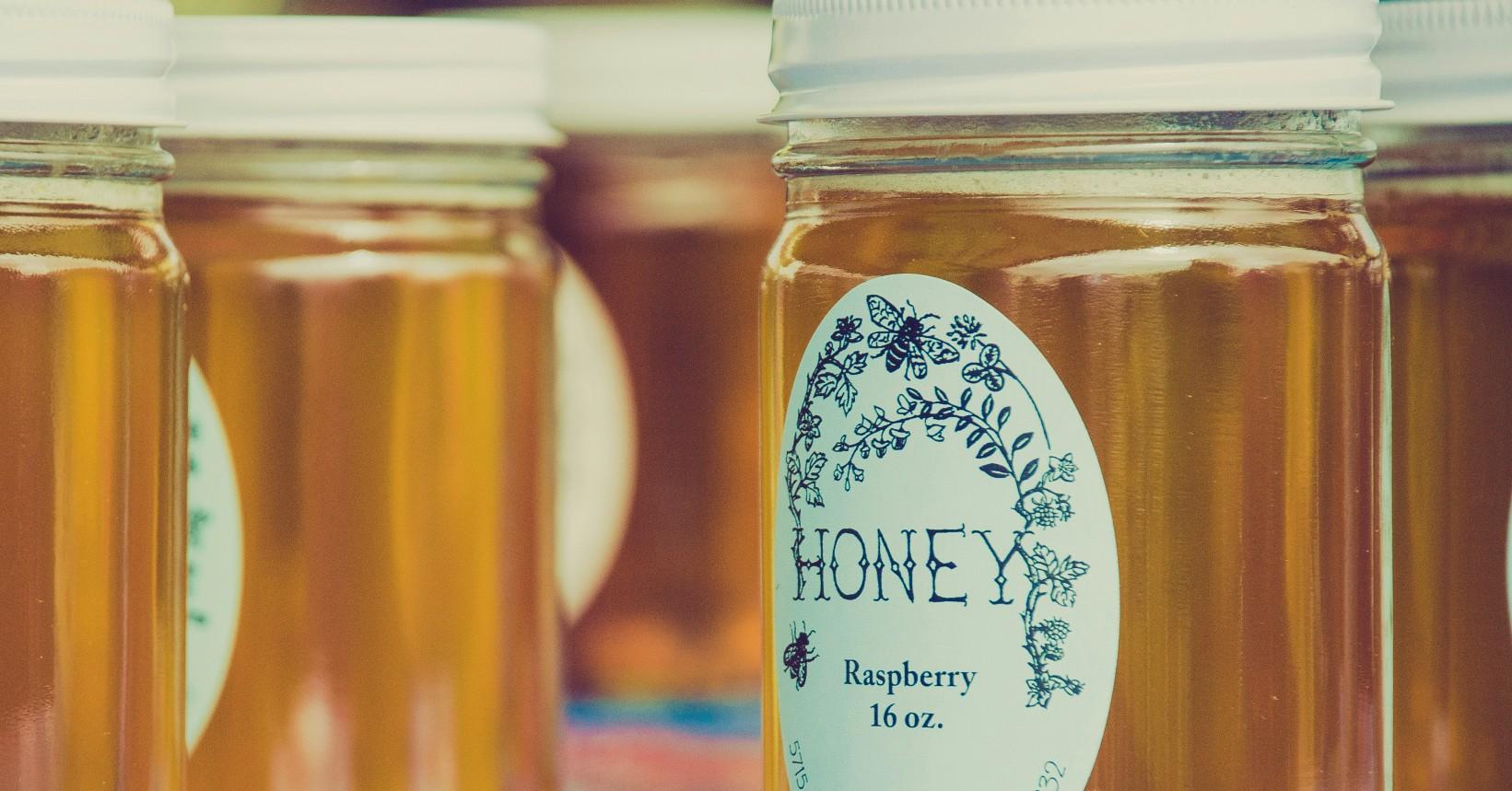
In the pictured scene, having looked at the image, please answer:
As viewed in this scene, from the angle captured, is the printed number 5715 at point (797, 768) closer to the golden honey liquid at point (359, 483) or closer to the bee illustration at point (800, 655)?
the bee illustration at point (800, 655)

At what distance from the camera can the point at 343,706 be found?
0.62 metres

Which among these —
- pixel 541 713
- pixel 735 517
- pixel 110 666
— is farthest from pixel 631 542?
pixel 110 666

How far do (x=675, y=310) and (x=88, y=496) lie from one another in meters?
0.36

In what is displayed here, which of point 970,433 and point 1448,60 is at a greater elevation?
point 1448,60

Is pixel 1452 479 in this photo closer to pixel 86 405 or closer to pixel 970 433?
pixel 970 433

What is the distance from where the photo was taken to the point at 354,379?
624 mm

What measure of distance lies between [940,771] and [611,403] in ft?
1.26

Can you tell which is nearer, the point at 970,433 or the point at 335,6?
the point at 970,433

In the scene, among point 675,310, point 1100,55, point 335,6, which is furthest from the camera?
point 335,6

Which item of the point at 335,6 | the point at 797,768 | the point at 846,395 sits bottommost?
the point at 797,768

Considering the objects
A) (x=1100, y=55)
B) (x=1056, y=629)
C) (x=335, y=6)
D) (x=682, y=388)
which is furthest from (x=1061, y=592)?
(x=335, y=6)

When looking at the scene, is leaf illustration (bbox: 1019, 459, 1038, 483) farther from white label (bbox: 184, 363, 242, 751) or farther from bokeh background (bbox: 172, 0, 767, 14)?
bokeh background (bbox: 172, 0, 767, 14)

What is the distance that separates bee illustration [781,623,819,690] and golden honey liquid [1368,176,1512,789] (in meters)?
0.18

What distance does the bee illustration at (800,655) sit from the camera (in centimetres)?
52
